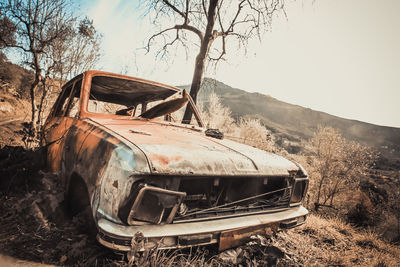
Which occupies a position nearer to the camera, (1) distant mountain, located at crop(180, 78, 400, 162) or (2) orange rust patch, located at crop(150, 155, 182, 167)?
(2) orange rust patch, located at crop(150, 155, 182, 167)

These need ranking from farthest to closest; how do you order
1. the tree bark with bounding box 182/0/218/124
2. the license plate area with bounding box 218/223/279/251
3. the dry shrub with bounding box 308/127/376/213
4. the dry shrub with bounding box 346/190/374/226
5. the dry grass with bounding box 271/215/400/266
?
the dry shrub with bounding box 308/127/376/213 → the dry shrub with bounding box 346/190/374/226 → the tree bark with bounding box 182/0/218/124 → the dry grass with bounding box 271/215/400/266 → the license plate area with bounding box 218/223/279/251

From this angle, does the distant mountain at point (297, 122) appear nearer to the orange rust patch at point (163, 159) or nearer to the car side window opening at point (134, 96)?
the car side window opening at point (134, 96)

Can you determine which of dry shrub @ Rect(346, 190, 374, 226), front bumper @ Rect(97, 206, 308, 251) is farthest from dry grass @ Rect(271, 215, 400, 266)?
dry shrub @ Rect(346, 190, 374, 226)

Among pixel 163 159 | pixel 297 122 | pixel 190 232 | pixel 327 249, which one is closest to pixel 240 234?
pixel 190 232

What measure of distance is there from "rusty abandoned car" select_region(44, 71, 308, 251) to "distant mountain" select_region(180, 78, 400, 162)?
47003 mm

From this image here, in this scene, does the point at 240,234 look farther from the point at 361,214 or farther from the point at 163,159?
the point at 361,214

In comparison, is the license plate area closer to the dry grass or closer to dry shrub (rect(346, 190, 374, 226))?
the dry grass

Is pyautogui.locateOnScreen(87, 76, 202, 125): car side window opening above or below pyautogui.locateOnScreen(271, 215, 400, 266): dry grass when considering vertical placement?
above

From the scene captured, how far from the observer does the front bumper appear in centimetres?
97

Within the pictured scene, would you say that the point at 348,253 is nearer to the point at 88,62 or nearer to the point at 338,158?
the point at 88,62

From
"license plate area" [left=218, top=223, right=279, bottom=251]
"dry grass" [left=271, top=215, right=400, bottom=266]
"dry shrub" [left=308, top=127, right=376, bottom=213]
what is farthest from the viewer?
"dry shrub" [left=308, top=127, right=376, bottom=213]

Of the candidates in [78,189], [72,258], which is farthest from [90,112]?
[72,258]

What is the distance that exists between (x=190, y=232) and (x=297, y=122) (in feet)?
248

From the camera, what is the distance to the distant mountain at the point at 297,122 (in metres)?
54.6
